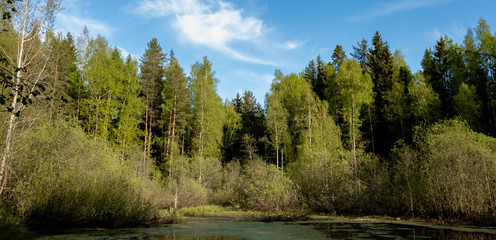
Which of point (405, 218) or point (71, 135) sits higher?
point (71, 135)

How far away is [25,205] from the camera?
32.4 feet

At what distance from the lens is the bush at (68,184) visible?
33.1ft

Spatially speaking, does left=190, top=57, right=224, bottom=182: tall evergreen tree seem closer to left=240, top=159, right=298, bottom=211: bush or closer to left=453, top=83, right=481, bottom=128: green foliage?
left=240, top=159, right=298, bottom=211: bush

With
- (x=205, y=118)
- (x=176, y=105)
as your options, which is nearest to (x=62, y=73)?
(x=176, y=105)

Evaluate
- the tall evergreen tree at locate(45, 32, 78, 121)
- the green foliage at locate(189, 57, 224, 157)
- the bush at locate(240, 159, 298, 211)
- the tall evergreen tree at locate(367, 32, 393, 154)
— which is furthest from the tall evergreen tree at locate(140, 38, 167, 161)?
the tall evergreen tree at locate(367, 32, 393, 154)

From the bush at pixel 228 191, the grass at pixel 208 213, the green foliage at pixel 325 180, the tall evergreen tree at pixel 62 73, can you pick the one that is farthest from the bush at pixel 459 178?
the tall evergreen tree at pixel 62 73

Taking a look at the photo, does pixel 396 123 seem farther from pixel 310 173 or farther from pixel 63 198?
pixel 63 198

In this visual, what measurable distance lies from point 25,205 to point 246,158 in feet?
78.7

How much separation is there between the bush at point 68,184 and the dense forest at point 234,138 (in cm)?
5

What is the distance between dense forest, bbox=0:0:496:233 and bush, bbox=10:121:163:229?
47 mm

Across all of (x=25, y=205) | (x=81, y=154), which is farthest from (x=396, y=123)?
(x=25, y=205)

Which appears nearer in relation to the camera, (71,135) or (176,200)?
(71,135)

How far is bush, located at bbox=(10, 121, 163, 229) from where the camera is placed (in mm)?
10102

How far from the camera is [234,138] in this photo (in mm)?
37219
